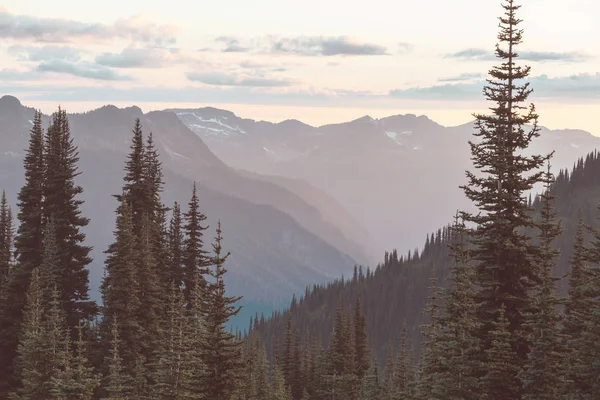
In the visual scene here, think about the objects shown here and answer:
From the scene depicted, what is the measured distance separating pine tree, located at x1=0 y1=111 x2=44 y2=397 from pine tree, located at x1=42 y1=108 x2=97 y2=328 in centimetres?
109

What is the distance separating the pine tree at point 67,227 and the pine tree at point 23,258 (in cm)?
109

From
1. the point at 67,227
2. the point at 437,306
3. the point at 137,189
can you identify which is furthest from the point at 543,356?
the point at 67,227

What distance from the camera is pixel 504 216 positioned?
36000 mm

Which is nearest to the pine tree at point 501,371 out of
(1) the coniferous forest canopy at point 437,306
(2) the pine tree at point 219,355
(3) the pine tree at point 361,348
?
(1) the coniferous forest canopy at point 437,306

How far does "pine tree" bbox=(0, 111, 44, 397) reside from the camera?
66125 mm

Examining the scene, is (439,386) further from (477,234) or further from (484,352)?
(477,234)

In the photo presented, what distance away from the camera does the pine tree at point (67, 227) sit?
69312 millimetres

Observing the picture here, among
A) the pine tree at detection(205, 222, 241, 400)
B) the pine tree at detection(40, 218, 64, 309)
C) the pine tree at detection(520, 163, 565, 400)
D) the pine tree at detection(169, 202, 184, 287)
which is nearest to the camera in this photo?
the pine tree at detection(520, 163, 565, 400)

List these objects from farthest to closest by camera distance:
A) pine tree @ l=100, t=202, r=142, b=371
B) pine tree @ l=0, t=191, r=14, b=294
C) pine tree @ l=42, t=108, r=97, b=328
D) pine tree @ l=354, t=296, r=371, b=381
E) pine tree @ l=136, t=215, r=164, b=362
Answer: pine tree @ l=354, t=296, r=371, b=381
pine tree @ l=0, t=191, r=14, b=294
pine tree @ l=42, t=108, r=97, b=328
pine tree @ l=136, t=215, r=164, b=362
pine tree @ l=100, t=202, r=142, b=371

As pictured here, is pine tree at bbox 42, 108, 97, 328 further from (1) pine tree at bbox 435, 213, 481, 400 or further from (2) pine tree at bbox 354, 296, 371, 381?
(2) pine tree at bbox 354, 296, 371, 381

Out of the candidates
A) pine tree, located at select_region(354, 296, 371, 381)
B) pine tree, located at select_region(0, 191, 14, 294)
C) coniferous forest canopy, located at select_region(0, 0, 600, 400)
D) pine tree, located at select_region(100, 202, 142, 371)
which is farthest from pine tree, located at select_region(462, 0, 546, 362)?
pine tree, located at select_region(354, 296, 371, 381)

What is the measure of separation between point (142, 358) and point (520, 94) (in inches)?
1289

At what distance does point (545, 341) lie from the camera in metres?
31.0

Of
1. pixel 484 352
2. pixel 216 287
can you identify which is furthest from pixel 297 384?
pixel 484 352
